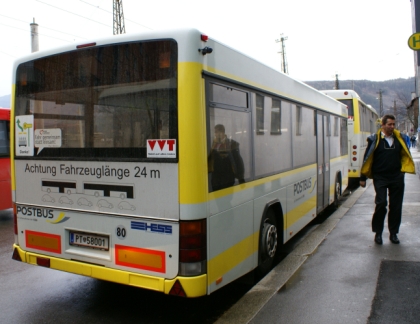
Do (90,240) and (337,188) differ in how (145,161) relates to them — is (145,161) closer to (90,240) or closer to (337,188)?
(90,240)

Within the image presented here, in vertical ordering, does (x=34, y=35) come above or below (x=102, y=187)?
above

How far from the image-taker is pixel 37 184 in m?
4.38

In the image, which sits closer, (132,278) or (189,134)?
(189,134)

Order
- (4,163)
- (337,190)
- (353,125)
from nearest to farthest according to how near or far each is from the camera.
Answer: (4,163), (337,190), (353,125)

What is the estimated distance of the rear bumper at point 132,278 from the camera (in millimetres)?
3486

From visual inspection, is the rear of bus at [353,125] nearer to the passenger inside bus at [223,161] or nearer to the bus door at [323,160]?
the bus door at [323,160]

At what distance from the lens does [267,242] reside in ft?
16.4

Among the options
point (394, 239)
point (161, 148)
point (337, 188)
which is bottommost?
point (394, 239)

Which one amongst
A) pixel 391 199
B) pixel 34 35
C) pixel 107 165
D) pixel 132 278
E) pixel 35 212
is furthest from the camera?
pixel 34 35

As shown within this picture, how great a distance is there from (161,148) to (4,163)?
23.4 feet

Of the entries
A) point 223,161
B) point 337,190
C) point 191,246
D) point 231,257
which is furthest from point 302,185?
point 337,190

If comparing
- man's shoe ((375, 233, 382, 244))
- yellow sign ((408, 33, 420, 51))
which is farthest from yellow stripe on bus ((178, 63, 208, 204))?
yellow sign ((408, 33, 420, 51))

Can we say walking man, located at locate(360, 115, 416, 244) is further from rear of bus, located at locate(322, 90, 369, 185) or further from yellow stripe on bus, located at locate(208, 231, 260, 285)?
rear of bus, located at locate(322, 90, 369, 185)

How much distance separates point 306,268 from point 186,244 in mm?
2213
